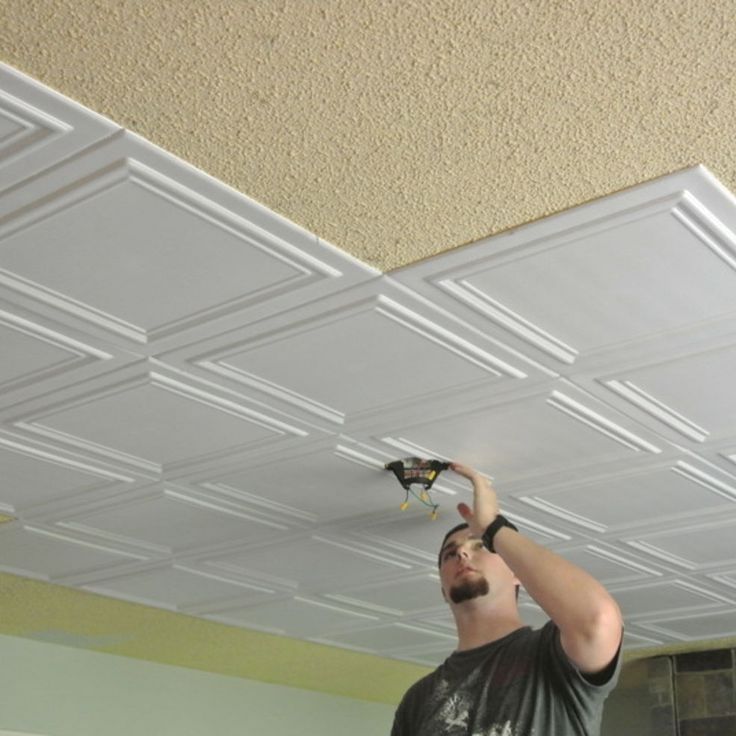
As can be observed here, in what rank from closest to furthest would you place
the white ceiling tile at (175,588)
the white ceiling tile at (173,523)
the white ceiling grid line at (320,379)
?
the white ceiling grid line at (320,379) → the white ceiling tile at (173,523) → the white ceiling tile at (175,588)

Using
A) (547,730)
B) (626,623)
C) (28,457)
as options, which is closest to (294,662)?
(626,623)

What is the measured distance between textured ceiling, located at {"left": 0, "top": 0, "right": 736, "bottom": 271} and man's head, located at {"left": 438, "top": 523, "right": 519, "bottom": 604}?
0.81 m

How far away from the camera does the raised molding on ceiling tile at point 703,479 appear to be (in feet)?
12.8

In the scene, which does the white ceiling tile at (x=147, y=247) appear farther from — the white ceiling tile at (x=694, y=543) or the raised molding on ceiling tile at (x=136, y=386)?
the white ceiling tile at (x=694, y=543)

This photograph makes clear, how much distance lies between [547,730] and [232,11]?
58.5 inches

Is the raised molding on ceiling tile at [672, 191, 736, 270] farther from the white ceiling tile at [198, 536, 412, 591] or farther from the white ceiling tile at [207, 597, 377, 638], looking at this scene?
the white ceiling tile at [207, 597, 377, 638]

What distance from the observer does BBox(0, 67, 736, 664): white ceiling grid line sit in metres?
2.63

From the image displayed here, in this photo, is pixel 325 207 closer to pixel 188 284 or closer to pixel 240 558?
pixel 188 284

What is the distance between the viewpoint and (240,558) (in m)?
4.92

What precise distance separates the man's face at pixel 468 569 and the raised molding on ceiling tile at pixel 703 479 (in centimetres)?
111

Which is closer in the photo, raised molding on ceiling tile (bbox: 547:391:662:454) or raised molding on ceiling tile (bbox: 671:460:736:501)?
raised molding on ceiling tile (bbox: 547:391:662:454)

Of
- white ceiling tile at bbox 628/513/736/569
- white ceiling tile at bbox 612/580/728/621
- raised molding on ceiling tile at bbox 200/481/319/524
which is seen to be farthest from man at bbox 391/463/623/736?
white ceiling tile at bbox 612/580/728/621

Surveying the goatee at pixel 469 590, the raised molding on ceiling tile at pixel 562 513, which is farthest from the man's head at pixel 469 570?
the raised molding on ceiling tile at pixel 562 513

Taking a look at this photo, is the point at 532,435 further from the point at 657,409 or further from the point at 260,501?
the point at 260,501
